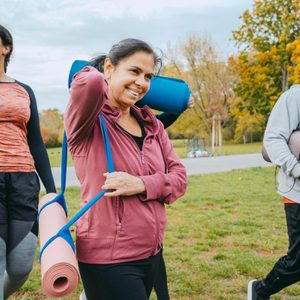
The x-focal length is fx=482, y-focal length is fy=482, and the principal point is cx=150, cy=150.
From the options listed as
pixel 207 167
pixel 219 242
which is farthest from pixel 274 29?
pixel 219 242

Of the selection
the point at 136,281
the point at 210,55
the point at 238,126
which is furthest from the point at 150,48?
the point at 238,126

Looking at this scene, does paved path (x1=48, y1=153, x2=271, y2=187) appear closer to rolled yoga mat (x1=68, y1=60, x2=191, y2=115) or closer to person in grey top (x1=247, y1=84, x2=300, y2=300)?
person in grey top (x1=247, y1=84, x2=300, y2=300)

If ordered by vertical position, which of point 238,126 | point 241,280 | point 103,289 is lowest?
point 238,126

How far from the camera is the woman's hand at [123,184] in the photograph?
6.73 ft

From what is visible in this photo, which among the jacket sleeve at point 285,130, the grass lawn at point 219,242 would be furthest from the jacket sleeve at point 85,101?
the grass lawn at point 219,242

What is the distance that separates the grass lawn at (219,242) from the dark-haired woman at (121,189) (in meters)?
2.37

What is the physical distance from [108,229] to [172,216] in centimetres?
621

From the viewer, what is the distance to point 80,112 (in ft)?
6.50

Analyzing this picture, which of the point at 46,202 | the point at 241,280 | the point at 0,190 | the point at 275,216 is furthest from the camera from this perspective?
the point at 275,216

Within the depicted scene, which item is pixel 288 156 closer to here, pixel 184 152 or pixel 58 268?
pixel 58 268

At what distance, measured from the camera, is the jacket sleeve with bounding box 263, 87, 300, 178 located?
3.33 m

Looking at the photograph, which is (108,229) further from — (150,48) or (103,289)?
(150,48)

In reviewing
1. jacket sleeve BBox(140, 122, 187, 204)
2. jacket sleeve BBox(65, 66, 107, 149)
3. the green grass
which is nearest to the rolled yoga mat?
jacket sleeve BBox(140, 122, 187, 204)

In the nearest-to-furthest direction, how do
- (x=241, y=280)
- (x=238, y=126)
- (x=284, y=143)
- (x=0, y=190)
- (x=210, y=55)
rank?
1. (x=0, y=190)
2. (x=284, y=143)
3. (x=241, y=280)
4. (x=210, y=55)
5. (x=238, y=126)
